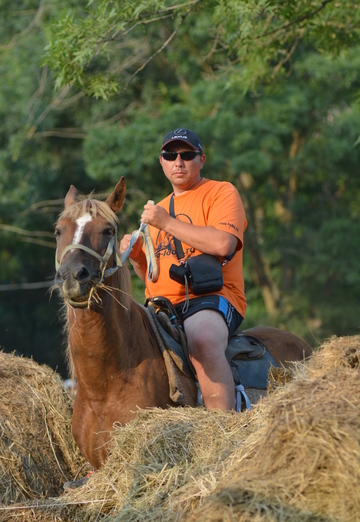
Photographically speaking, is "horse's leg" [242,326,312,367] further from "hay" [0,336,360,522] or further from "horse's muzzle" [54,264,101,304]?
"horse's muzzle" [54,264,101,304]

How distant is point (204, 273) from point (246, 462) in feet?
7.27

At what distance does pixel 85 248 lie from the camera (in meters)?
5.21

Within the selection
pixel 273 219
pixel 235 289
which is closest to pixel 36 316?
pixel 273 219

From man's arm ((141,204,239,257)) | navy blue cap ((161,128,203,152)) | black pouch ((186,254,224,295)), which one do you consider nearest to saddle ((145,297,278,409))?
black pouch ((186,254,224,295))

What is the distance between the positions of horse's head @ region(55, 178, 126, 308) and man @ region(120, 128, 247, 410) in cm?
32

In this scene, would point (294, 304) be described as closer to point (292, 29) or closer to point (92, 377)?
point (292, 29)

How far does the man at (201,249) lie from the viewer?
568 cm

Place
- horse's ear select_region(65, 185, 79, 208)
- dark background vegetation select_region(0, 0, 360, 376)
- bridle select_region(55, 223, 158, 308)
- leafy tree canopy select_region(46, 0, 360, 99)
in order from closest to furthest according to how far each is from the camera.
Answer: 1. bridle select_region(55, 223, 158, 308)
2. horse's ear select_region(65, 185, 79, 208)
3. leafy tree canopy select_region(46, 0, 360, 99)
4. dark background vegetation select_region(0, 0, 360, 376)

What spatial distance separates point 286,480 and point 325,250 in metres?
17.1

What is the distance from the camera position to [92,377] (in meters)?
5.50

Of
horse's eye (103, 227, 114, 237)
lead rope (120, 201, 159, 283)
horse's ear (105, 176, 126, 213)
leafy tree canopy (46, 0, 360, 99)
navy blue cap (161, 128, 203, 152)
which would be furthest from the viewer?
leafy tree canopy (46, 0, 360, 99)

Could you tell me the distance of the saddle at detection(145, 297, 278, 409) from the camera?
586 centimetres

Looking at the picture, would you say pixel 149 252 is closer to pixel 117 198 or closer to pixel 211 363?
pixel 117 198

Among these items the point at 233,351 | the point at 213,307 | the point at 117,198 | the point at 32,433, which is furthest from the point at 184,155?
the point at 32,433
